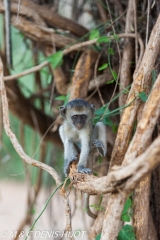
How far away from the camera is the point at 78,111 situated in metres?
3.75

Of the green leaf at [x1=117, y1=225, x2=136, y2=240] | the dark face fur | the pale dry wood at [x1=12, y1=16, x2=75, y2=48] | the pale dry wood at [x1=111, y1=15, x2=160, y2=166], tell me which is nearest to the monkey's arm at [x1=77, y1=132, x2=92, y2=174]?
the dark face fur

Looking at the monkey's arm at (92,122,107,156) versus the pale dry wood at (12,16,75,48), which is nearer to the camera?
the monkey's arm at (92,122,107,156)

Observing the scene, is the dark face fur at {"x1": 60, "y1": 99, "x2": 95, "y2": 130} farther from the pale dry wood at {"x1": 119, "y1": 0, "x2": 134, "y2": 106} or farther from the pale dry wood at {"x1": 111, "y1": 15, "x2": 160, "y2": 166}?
the pale dry wood at {"x1": 111, "y1": 15, "x2": 160, "y2": 166}

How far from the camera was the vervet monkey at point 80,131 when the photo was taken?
146 inches

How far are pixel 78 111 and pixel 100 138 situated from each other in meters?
0.34

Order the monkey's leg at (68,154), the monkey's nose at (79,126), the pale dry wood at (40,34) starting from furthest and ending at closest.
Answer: the pale dry wood at (40,34)
the monkey's nose at (79,126)
the monkey's leg at (68,154)

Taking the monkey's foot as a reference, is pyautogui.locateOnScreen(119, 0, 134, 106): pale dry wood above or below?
above

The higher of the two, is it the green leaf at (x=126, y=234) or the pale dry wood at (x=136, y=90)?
the pale dry wood at (x=136, y=90)

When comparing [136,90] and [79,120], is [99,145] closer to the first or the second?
[79,120]

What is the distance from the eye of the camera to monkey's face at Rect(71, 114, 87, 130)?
12.4 feet

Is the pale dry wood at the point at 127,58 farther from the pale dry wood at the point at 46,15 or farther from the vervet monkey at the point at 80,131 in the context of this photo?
the pale dry wood at the point at 46,15

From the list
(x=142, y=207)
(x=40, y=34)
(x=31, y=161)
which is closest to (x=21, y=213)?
(x=40, y=34)

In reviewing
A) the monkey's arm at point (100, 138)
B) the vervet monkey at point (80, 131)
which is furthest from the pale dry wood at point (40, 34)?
the monkey's arm at point (100, 138)

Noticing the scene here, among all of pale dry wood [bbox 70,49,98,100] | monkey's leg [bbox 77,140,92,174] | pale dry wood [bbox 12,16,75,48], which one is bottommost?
monkey's leg [bbox 77,140,92,174]
